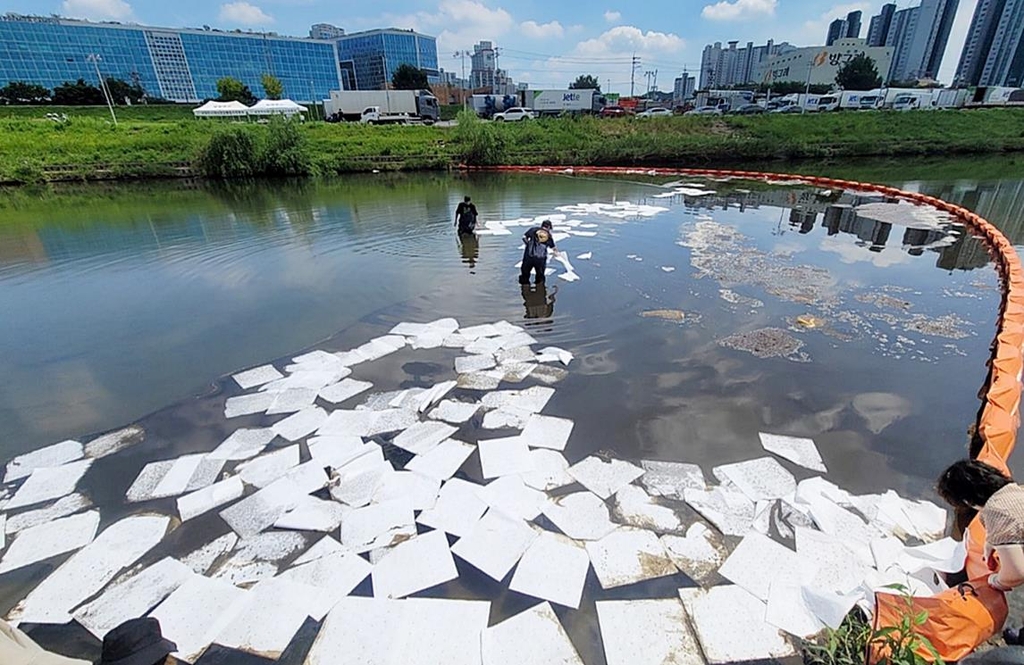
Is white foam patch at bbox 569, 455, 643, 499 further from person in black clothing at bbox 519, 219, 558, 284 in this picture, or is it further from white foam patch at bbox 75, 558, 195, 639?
person in black clothing at bbox 519, 219, 558, 284

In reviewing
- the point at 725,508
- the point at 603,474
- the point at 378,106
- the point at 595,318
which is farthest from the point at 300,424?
the point at 378,106

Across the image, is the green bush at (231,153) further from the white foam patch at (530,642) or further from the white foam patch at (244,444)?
the white foam patch at (530,642)

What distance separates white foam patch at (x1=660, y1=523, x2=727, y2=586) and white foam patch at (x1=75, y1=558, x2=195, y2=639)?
241cm

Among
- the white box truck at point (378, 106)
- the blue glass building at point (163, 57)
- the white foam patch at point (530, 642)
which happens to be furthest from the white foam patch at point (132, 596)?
the blue glass building at point (163, 57)

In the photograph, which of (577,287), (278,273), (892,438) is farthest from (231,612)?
(278,273)

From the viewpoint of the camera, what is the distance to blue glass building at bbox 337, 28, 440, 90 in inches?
3209

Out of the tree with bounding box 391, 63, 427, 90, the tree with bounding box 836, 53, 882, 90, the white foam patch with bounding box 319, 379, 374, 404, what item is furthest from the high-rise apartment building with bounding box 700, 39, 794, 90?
the white foam patch with bounding box 319, 379, 374, 404

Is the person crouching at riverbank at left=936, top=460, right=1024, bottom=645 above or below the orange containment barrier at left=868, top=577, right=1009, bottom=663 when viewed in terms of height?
above

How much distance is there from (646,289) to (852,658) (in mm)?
4696

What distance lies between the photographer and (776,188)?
44.6ft

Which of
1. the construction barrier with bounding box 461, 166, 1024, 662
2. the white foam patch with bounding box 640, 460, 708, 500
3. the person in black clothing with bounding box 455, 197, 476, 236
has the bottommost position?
the white foam patch with bounding box 640, 460, 708, 500

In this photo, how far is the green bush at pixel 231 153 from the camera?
18.2 meters

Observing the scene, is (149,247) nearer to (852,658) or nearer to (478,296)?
(478,296)

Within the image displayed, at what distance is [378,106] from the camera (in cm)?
3064
